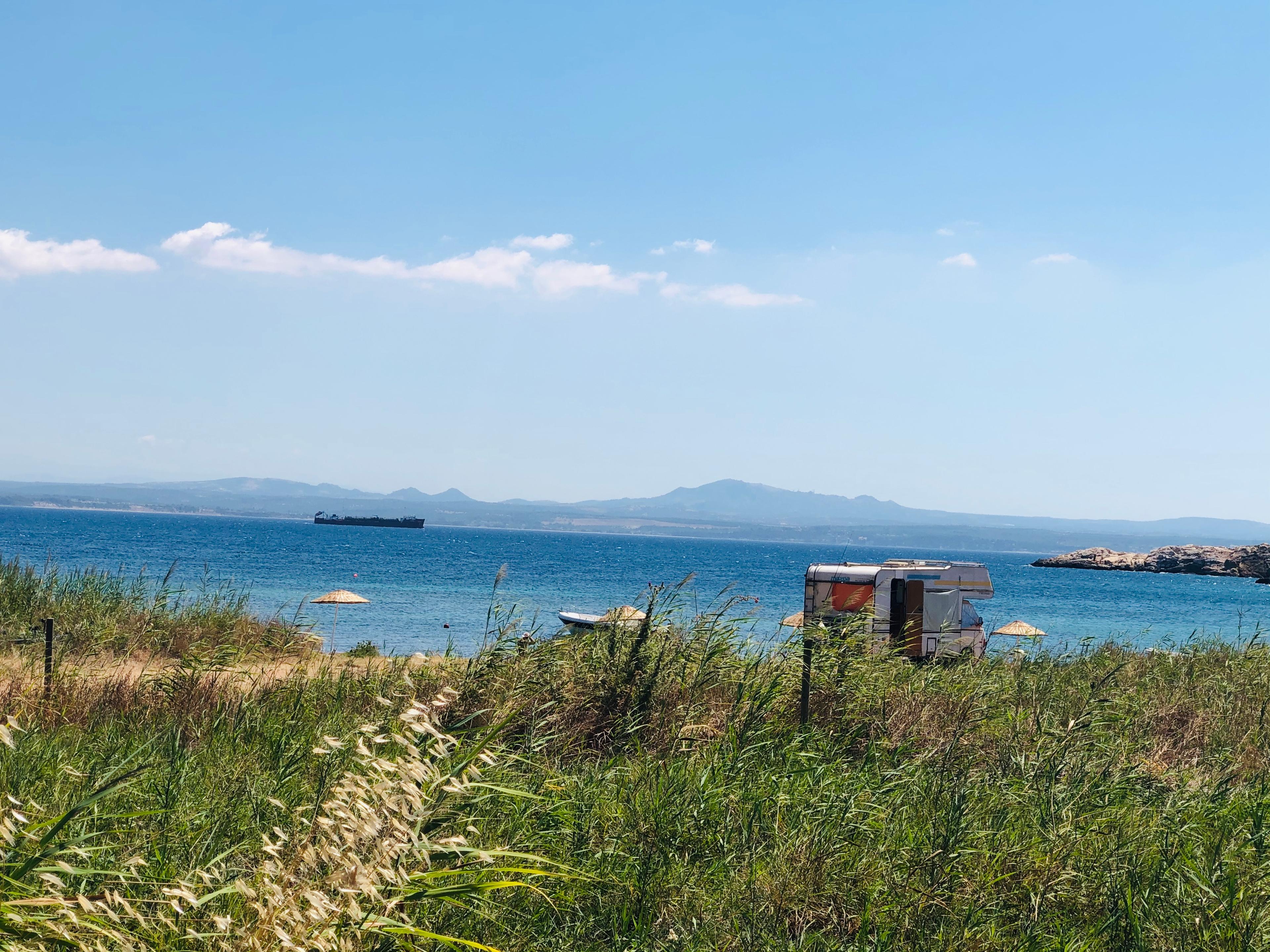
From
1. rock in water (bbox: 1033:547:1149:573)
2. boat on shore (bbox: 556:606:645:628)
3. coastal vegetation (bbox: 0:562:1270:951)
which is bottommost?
rock in water (bbox: 1033:547:1149:573)

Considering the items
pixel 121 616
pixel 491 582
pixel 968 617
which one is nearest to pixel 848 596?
pixel 968 617

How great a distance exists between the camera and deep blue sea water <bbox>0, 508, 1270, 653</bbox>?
36.9 metres

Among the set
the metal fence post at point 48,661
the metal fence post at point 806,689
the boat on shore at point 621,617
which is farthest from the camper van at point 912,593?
the metal fence post at point 48,661

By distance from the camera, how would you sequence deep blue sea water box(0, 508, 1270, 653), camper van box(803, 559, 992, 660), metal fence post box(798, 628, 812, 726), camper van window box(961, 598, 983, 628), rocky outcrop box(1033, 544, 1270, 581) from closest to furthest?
metal fence post box(798, 628, 812, 726)
camper van box(803, 559, 992, 660)
camper van window box(961, 598, 983, 628)
deep blue sea water box(0, 508, 1270, 653)
rocky outcrop box(1033, 544, 1270, 581)

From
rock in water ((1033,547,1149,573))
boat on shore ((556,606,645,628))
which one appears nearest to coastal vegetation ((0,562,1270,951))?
boat on shore ((556,606,645,628))

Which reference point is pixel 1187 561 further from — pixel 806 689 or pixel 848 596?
pixel 806 689

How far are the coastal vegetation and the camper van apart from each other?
7.99 meters

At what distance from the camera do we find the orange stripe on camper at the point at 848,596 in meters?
18.8

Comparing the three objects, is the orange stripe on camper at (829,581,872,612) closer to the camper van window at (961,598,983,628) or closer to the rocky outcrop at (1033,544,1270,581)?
the camper van window at (961,598,983,628)

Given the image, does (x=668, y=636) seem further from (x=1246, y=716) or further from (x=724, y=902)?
(x=1246, y=716)

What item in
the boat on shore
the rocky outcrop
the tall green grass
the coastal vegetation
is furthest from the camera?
the rocky outcrop

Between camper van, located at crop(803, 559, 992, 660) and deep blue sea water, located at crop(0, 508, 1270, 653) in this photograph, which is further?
deep blue sea water, located at crop(0, 508, 1270, 653)

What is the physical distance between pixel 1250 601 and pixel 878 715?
78405mm

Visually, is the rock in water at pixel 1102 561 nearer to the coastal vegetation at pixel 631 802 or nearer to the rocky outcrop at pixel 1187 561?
the rocky outcrop at pixel 1187 561
